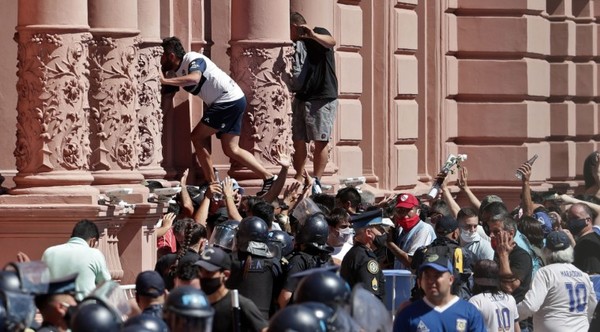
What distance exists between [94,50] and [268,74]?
11.0 ft

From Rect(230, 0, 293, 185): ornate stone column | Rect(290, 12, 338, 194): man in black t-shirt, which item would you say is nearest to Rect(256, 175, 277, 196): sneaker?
Rect(230, 0, 293, 185): ornate stone column

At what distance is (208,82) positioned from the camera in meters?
18.0

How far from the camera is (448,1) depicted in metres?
27.9

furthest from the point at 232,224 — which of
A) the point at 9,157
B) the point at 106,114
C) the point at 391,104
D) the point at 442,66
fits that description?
the point at 442,66

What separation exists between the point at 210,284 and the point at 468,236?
228 inches

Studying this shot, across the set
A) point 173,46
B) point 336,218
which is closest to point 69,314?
point 336,218

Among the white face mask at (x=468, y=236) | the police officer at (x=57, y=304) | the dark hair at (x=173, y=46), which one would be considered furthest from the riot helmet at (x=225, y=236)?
the police officer at (x=57, y=304)

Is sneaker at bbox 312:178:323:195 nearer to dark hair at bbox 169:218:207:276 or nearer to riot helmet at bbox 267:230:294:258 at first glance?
riot helmet at bbox 267:230:294:258

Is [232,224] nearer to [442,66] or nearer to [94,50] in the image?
[94,50]

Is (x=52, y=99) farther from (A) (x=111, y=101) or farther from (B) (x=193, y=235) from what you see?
(B) (x=193, y=235)

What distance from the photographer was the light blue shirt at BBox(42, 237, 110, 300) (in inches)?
534

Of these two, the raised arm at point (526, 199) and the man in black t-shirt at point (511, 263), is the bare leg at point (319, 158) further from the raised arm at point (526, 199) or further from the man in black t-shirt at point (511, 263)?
the man in black t-shirt at point (511, 263)

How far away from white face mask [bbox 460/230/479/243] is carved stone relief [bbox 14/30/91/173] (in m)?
3.38

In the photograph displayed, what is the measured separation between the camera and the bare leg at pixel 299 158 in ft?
64.7
